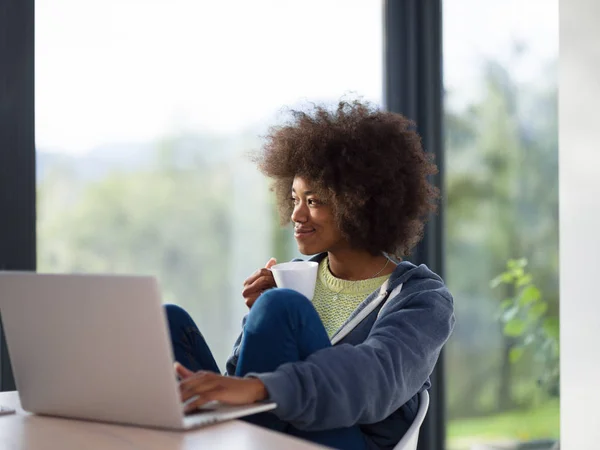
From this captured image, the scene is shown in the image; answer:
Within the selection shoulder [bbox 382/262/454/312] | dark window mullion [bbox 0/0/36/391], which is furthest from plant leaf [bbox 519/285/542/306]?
dark window mullion [bbox 0/0/36/391]

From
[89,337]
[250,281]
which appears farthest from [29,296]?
[250,281]

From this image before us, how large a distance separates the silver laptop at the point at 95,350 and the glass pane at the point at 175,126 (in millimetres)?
1109

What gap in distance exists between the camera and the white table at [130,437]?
1.02 m

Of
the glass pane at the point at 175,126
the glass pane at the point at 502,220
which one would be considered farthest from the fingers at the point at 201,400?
the glass pane at the point at 502,220

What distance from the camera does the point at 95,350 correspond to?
1170 millimetres

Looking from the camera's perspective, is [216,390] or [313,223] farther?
[313,223]

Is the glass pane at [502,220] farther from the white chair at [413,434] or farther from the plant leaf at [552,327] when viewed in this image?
the white chair at [413,434]

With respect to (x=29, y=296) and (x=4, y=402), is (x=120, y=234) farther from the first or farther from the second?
(x=29, y=296)

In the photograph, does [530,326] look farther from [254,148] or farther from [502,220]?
[254,148]

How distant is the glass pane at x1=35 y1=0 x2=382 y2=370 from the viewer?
2352mm

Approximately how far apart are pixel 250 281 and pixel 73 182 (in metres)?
0.71

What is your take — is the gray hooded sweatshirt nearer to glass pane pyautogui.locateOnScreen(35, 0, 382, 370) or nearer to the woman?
the woman

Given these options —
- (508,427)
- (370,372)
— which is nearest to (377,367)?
(370,372)

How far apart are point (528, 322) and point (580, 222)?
22.5 inches
